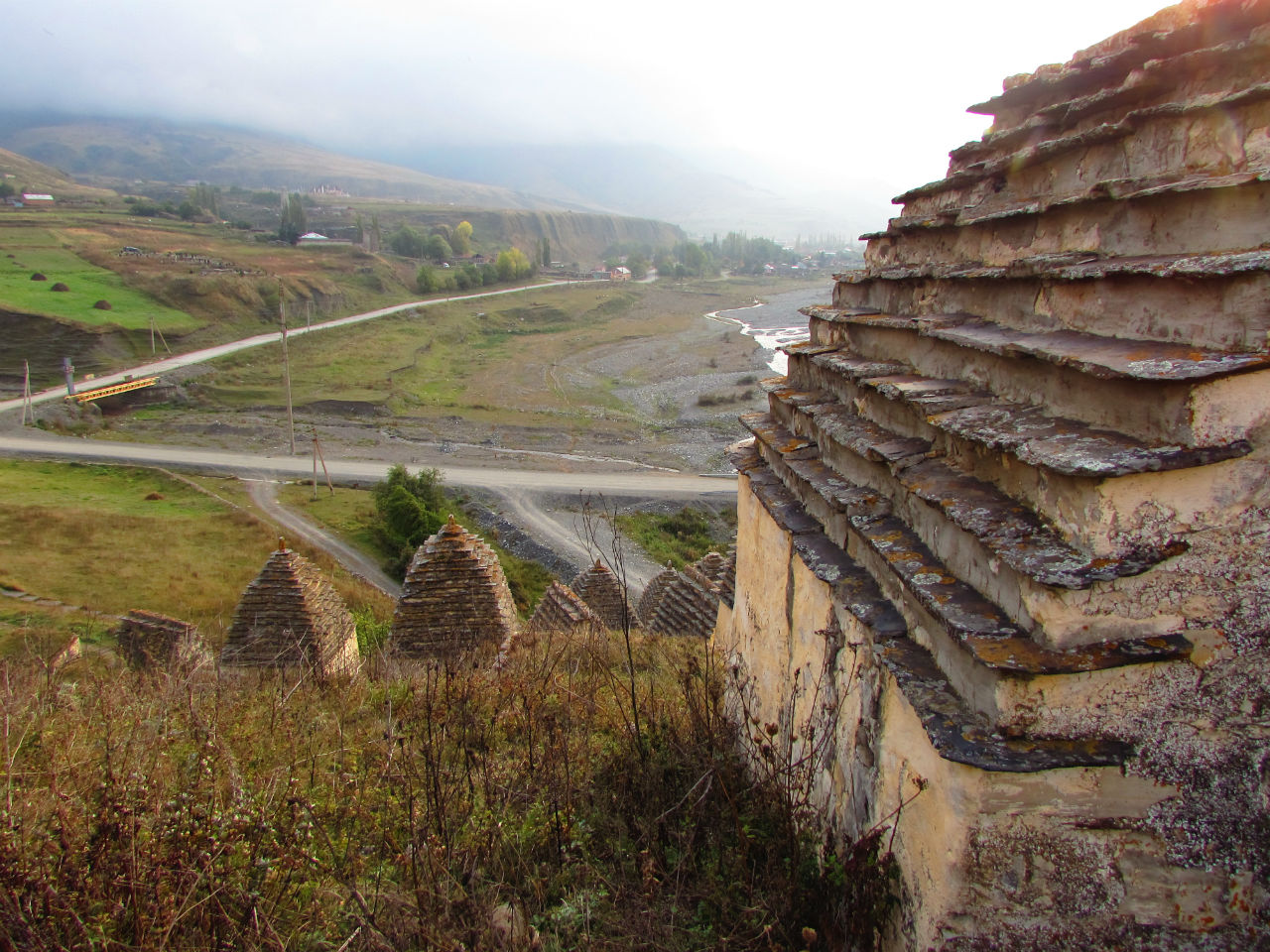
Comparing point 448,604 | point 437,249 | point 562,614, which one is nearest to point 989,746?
point 448,604

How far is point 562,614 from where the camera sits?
1199cm

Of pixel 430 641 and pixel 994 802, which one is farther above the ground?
pixel 994 802

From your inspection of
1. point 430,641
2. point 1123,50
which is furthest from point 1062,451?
point 430,641

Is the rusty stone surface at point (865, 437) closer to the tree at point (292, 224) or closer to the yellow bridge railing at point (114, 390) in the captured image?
the yellow bridge railing at point (114, 390)

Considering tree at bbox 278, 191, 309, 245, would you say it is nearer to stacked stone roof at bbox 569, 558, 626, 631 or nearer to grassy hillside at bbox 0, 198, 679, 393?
grassy hillside at bbox 0, 198, 679, 393

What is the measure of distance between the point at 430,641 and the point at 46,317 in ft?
177

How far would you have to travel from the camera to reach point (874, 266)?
533 cm

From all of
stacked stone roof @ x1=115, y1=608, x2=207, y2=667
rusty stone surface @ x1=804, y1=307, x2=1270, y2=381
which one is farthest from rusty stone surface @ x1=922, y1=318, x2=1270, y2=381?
stacked stone roof @ x1=115, y1=608, x2=207, y2=667

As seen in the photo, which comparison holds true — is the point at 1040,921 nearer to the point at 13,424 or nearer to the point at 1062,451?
the point at 1062,451

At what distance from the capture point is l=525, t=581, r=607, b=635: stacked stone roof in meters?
11.7

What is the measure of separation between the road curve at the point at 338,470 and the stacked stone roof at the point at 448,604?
19780mm

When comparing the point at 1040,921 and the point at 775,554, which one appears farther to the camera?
the point at 775,554

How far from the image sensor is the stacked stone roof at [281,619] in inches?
424

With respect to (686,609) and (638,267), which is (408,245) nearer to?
(638,267)
